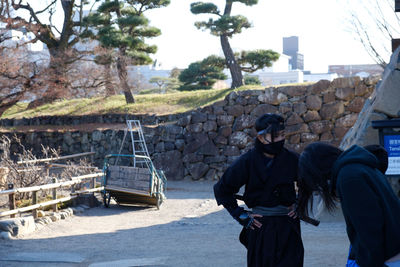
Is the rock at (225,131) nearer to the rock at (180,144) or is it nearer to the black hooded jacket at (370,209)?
the rock at (180,144)

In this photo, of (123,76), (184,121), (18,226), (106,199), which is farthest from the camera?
(123,76)

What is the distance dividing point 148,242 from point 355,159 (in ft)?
18.4

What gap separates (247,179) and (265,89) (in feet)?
46.3

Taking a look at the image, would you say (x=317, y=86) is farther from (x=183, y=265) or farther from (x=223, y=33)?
(x=183, y=265)

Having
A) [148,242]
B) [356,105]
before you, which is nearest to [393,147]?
[148,242]

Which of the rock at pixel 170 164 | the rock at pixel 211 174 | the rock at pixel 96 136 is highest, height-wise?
the rock at pixel 96 136

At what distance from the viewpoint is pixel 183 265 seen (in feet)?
18.9

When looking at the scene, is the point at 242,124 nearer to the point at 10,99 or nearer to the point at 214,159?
the point at 214,159

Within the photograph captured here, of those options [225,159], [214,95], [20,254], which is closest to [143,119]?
[214,95]

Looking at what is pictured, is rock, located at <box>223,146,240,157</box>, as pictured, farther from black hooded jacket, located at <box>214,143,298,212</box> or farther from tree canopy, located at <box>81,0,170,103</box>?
black hooded jacket, located at <box>214,143,298,212</box>

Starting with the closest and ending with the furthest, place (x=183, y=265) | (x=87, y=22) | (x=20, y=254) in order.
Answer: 1. (x=183, y=265)
2. (x=20, y=254)
3. (x=87, y=22)

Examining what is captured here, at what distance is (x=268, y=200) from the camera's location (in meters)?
3.69

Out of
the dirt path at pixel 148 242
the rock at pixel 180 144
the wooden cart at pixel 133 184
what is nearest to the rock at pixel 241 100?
the rock at pixel 180 144

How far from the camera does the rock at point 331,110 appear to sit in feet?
54.9
